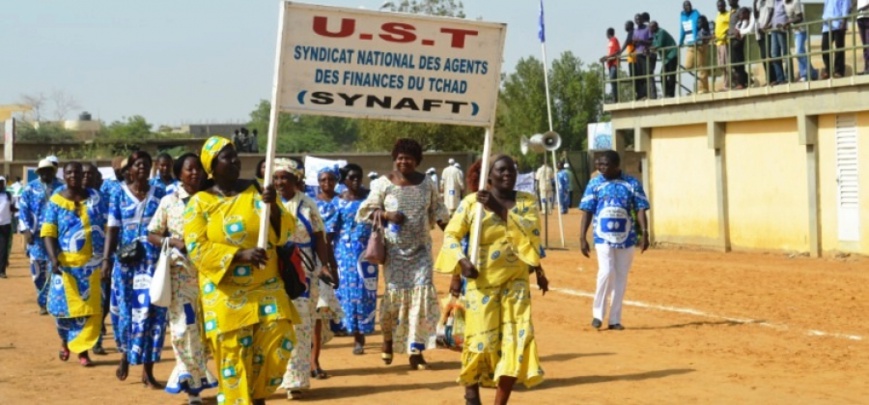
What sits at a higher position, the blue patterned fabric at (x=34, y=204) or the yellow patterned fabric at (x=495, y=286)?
the blue patterned fabric at (x=34, y=204)

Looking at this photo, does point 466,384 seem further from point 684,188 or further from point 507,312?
point 684,188

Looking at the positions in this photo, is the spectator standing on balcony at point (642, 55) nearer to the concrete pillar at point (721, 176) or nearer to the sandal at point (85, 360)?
the concrete pillar at point (721, 176)

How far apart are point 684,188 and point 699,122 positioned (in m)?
1.73

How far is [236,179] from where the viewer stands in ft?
26.6

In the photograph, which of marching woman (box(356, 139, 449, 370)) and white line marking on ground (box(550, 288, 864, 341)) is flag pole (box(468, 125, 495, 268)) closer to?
marching woman (box(356, 139, 449, 370))

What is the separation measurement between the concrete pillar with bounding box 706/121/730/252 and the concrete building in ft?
0.06

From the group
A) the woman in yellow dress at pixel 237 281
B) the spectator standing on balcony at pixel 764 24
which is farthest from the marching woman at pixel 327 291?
the spectator standing on balcony at pixel 764 24

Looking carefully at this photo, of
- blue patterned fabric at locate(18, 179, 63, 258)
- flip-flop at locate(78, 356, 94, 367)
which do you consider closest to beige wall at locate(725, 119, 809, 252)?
blue patterned fabric at locate(18, 179, 63, 258)

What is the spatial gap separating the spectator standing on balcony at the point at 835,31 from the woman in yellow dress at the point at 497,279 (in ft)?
45.6

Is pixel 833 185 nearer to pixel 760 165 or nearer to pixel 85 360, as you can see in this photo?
pixel 760 165

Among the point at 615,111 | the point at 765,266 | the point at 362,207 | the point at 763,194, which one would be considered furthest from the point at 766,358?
the point at 615,111

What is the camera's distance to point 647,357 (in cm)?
1227

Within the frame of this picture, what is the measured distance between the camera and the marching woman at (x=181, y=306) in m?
9.77

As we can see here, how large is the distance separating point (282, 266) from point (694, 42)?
767 inches
